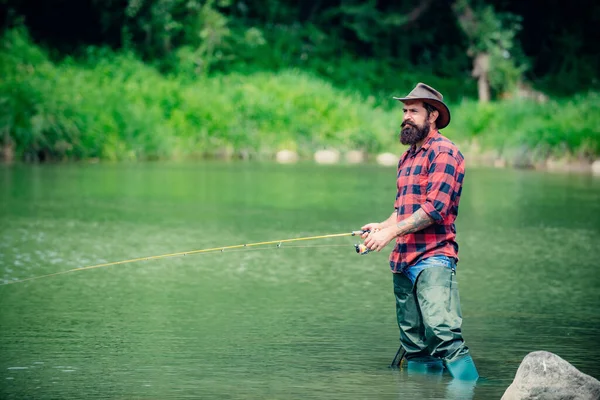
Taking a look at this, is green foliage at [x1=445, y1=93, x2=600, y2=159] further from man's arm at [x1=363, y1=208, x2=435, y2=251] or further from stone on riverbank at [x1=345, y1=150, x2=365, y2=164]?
man's arm at [x1=363, y1=208, x2=435, y2=251]

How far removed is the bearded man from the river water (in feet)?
1.10

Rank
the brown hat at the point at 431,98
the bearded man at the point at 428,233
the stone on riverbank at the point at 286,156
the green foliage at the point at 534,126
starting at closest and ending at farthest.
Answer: the bearded man at the point at 428,233
the brown hat at the point at 431,98
the green foliage at the point at 534,126
the stone on riverbank at the point at 286,156

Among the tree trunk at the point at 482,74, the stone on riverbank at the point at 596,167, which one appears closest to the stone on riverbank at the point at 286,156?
the stone on riverbank at the point at 596,167

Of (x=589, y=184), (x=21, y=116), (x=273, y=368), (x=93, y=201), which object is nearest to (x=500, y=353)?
(x=273, y=368)

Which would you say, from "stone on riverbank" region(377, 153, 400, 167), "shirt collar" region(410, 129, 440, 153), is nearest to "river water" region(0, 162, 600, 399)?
"shirt collar" region(410, 129, 440, 153)

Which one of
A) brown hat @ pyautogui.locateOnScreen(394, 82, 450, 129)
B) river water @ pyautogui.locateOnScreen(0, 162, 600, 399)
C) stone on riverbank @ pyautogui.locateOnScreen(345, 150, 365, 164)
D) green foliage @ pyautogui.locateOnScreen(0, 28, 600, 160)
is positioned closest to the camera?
brown hat @ pyautogui.locateOnScreen(394, 82, 450, 129)

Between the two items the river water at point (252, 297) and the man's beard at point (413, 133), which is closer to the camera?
the man's beard at point (413, 133)

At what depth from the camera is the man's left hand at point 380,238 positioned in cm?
663

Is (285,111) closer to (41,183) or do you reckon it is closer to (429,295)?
(41,183)

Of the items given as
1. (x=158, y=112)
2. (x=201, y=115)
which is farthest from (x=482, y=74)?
(x=158, y=112)

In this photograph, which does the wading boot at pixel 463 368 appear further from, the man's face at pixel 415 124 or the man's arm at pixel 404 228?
the man's face at pixel 415 124

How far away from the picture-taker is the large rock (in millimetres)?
6156

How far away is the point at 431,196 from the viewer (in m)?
6.72

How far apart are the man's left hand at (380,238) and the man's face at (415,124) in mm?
575
